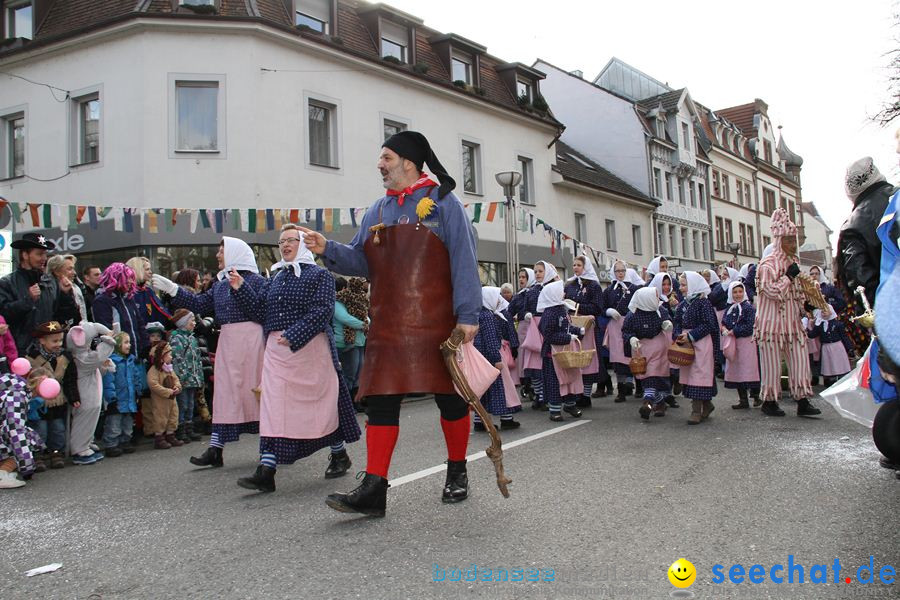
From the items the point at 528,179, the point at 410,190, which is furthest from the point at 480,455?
the point at 528,179

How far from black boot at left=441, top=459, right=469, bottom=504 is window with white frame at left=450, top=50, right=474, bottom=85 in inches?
805

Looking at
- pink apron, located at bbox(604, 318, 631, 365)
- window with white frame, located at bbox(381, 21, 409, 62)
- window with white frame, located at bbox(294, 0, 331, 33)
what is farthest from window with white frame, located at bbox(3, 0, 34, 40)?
pink apron, located at bbox(604, 318, 631, 365)

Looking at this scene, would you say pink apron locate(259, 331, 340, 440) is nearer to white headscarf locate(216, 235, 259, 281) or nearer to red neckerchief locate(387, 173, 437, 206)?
white headscarf locate(216, 235, 259, 281)

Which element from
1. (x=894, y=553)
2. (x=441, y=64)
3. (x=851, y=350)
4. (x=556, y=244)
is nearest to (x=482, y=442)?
(x=894, y=553)

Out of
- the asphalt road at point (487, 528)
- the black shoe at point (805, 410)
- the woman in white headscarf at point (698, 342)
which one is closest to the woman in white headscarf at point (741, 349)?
the woman in white headscarf at point (698, 342)

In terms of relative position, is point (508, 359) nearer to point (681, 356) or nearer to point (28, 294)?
A: point (681, 356)

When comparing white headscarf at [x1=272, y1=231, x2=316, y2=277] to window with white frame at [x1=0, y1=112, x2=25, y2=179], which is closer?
white headscarf at [x1=272, y1=231, x2=316, y2=277]

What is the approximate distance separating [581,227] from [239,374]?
2507 cm

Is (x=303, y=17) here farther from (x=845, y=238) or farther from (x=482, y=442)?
(x=845, y=238)

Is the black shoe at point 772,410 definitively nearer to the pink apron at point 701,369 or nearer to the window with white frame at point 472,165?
the pink apron at point 701,369

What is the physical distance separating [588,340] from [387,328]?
683 cm

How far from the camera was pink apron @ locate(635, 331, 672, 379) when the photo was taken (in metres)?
8.78

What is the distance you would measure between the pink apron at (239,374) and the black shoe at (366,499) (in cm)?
232

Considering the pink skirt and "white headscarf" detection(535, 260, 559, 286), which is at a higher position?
"white headscarf" detection(535, 260, 559, 286)
